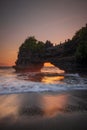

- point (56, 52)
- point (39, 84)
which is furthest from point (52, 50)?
point (39, 84)

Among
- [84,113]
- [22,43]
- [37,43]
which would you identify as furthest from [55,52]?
[84,113]

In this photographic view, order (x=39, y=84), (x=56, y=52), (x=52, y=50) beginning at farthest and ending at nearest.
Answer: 1. (x=52, y=50)
2. (x=56, y=52)
3. (x=39, y=84)

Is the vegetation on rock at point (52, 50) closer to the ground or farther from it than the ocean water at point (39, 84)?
farther from it

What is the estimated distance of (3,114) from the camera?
223 inches

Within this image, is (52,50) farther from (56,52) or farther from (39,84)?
(39,84)

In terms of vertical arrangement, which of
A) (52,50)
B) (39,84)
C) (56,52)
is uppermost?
(52,50)

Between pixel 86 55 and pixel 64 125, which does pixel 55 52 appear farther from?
pixel 64 125

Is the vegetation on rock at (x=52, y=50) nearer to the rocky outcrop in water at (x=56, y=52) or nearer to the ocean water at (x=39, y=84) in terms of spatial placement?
the rocky outcrop in water at (x=56, y=52)

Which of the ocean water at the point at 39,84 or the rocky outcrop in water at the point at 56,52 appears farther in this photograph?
the rocky outcrop in water at the point at 56,52

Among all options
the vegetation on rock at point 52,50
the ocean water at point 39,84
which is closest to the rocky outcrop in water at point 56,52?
the vegetation on rock at point 52,50

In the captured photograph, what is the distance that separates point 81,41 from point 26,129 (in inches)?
1313

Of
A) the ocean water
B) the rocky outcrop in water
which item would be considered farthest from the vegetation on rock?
the ocean water

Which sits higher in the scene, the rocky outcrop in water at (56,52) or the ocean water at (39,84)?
the rocky outcrop in water at (56,52)


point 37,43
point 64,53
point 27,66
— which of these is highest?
point 37,43
